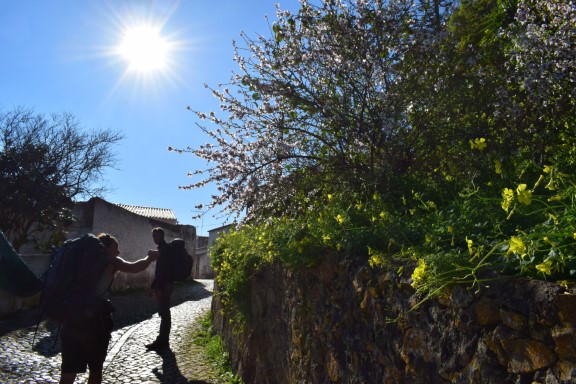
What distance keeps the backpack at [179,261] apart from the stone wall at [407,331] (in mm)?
3146

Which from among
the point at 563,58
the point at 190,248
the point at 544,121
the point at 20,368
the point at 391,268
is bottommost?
the point at 20,368

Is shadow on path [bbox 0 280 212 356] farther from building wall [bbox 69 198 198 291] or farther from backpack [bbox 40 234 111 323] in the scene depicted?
building wall [bbox 69 198 198 291]

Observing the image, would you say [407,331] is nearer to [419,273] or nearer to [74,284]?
[419,273]

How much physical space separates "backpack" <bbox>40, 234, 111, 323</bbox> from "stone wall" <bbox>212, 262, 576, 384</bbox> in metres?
1.65

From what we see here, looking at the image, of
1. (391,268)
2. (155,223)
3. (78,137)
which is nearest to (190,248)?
(155,223)

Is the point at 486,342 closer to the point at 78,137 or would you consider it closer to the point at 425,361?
the point at 425,361

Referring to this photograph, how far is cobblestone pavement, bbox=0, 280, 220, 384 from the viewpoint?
5754 mm

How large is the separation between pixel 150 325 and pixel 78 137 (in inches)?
430

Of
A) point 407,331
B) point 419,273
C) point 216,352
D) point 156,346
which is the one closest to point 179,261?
point 156,346

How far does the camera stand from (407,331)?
2.42m

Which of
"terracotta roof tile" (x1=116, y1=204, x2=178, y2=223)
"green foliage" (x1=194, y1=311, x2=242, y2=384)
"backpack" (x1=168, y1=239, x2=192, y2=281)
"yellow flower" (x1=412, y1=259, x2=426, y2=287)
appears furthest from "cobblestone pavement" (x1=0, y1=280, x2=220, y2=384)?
"terracotta roof tile" (x1=116, y1=204, x2=178, y2=223)

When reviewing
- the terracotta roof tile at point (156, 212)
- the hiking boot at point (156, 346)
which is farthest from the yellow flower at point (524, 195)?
the terracotta roof tile at point (156, 212)

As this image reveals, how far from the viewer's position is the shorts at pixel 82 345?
4.21 m

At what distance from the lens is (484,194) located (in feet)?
10.0
